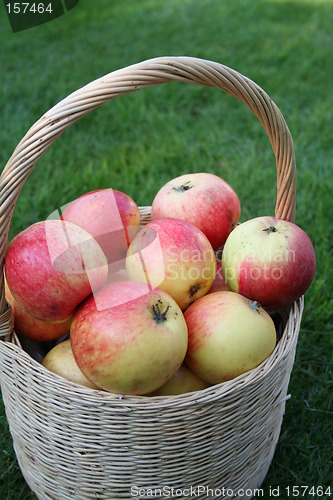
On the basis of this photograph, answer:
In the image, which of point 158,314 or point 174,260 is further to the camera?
point 174,260

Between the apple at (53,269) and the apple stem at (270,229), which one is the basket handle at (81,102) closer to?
the apple at (53,269)

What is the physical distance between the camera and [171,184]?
146cm

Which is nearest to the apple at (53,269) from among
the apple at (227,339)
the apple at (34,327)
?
the apple at (34,327)

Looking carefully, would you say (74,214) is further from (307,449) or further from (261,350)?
(307,449)

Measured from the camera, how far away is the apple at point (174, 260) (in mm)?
1199

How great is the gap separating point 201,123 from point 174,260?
1.80 m

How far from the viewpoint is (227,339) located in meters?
1.12

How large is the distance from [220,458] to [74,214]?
619 millimetres

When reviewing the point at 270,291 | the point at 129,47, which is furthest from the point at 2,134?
the point at 270,291

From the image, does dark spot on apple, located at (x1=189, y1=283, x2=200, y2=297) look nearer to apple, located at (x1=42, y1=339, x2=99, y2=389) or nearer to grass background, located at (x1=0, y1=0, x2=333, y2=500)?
apple, located at (x1=42, y1=339, x2=99, y2=389)

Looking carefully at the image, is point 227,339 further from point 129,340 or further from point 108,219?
point 108,219

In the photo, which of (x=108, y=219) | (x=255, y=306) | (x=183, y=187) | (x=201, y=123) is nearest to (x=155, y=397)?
(x=255, y=306)
